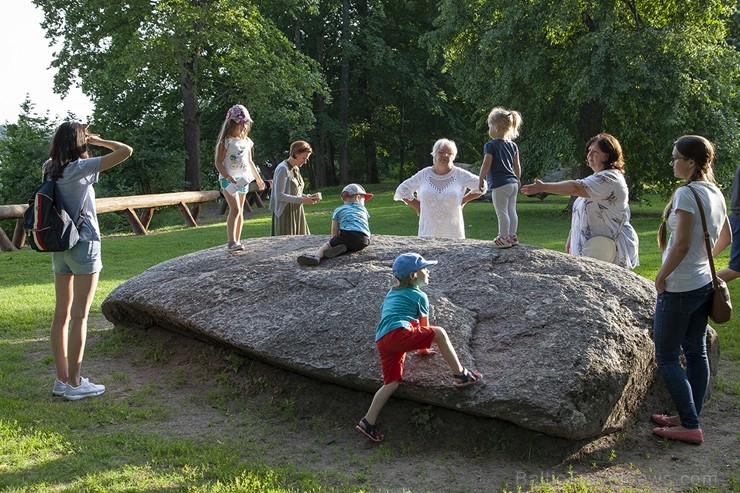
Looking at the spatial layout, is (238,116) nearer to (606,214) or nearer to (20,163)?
(606,214)

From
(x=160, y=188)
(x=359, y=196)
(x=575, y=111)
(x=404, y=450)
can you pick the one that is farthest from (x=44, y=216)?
(x=160, y=188)

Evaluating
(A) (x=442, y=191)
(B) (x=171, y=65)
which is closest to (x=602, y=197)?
(A) (x=442, y=191)

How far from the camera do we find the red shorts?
538 cm

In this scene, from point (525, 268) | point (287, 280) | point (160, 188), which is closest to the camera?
point (525, 268)

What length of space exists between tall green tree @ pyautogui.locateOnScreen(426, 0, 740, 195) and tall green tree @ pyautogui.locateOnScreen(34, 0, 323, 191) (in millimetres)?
6836

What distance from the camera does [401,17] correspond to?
3994 centimetres

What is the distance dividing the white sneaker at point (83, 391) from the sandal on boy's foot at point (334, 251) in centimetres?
229

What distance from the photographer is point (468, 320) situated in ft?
20.0

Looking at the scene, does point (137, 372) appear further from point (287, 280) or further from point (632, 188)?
point (632, 188)

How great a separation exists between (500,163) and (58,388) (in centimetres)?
420

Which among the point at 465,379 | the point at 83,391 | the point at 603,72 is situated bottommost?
the point at 83,391

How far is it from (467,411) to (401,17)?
3685 centimetres

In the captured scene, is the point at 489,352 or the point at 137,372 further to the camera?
the point at 137,372

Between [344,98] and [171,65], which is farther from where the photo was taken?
[344,98]
